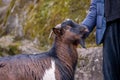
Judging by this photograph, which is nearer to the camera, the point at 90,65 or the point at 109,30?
the point at 109,30

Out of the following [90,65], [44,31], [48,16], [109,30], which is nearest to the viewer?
[109,30]

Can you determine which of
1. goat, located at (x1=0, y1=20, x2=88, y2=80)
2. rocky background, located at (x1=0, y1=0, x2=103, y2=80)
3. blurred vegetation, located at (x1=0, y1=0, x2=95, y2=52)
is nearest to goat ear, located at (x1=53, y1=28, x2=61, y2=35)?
goat, located at (x1=0, y1=20, x2=88, y2=80)

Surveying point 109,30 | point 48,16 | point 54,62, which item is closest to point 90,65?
point 48,16

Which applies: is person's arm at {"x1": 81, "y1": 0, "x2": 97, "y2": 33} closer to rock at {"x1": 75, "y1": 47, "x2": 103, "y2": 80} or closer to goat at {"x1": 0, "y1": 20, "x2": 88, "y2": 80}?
goat at {"x1": 0, "y1": 20, "x2": 88, "y2": 80}

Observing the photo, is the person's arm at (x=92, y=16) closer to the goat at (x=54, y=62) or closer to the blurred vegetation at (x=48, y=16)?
the goat at (x=54, y=62)

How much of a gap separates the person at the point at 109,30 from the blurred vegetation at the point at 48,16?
9.54 feet

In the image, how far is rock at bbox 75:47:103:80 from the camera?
7312 mm

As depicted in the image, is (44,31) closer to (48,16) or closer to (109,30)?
(48,16)

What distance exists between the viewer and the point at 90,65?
739 centimetres

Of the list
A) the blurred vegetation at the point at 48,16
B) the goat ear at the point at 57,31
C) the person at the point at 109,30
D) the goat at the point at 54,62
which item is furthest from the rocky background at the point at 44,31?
the person at the point at 109,30

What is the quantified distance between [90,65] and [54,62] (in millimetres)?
2176

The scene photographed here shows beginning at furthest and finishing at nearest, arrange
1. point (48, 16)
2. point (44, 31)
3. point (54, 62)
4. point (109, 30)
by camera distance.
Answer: point (48, 16)
point (44, 31)
point (54, 62)
point (109, 30)

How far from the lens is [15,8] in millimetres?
10906

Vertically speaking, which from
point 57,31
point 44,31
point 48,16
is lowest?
point 44,31
